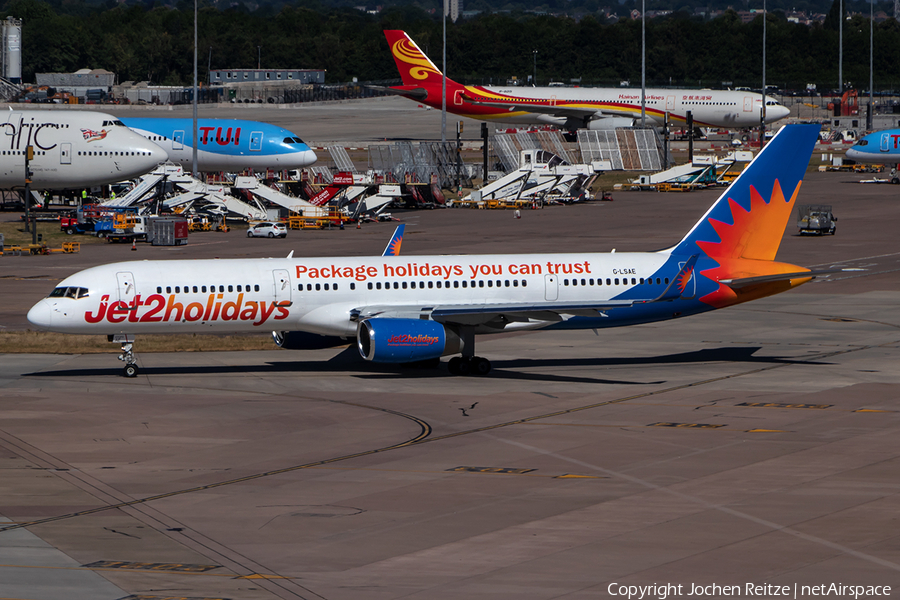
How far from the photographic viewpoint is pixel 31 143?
92688 mm

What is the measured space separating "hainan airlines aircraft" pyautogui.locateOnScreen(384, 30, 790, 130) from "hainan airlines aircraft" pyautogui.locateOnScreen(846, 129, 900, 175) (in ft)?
105

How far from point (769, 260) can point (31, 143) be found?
65.9m

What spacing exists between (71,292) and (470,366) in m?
14.1

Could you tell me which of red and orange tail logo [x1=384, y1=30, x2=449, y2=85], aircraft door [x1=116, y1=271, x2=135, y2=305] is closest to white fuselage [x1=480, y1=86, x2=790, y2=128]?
red and orange tail logo [x1=384, y1=30, x2=449, y2=85]

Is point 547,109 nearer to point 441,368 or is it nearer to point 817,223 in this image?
point 817,223

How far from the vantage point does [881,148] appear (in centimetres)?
12938

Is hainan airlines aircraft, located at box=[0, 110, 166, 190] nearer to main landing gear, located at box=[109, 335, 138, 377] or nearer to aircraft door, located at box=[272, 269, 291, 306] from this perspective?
main landing gear, located at box=[109, 335, 138, 377]

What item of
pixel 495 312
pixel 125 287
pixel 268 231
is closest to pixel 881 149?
pixel 268 231

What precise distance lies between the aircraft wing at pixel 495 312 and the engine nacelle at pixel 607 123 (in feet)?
384

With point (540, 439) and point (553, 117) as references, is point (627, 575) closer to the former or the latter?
point (540, 439)

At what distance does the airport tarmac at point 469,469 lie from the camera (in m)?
22.4

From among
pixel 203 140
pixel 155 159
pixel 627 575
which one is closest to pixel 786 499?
pixel 627 575

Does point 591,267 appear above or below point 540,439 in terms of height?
above

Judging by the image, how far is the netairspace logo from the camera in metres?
20.9
